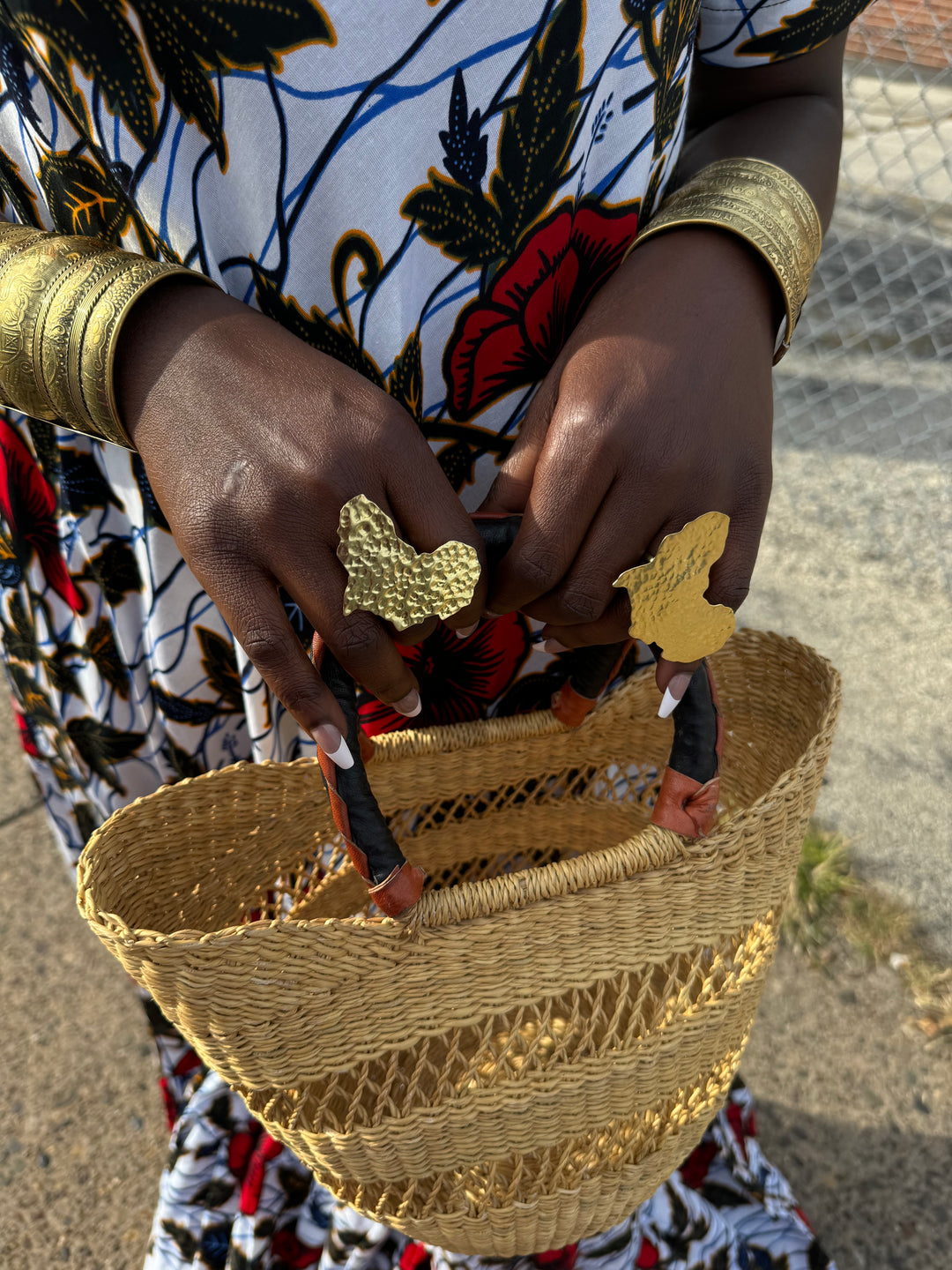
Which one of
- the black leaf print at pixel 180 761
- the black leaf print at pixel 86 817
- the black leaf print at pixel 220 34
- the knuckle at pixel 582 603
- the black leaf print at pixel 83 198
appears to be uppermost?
the black leaf print at pixel 220 34

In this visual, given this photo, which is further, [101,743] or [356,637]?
[101,743]

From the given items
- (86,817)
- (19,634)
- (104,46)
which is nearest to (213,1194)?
(86,817)

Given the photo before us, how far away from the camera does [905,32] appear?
3.18 m

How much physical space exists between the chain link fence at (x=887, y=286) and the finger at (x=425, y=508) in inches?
88.2

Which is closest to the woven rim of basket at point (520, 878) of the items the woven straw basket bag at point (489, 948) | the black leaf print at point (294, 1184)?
the woven straw basket bag at point (489, 948)

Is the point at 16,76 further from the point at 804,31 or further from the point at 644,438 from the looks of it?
the point at 804,31

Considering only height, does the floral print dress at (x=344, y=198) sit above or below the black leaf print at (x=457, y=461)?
above

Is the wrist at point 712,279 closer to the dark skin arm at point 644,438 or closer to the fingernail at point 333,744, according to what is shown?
the dark skin arm at point 644,438

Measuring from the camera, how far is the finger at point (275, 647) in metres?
0.46

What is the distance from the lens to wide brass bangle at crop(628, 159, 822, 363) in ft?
1.92

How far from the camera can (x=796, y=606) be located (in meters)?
1.99

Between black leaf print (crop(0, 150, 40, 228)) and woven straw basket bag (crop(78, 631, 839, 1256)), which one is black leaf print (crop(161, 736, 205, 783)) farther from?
black leaf print (crop(0, 150, 40, 228))

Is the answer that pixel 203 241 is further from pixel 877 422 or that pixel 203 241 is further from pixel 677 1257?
pixel 877 422

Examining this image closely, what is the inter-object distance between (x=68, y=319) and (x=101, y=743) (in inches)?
21.6
